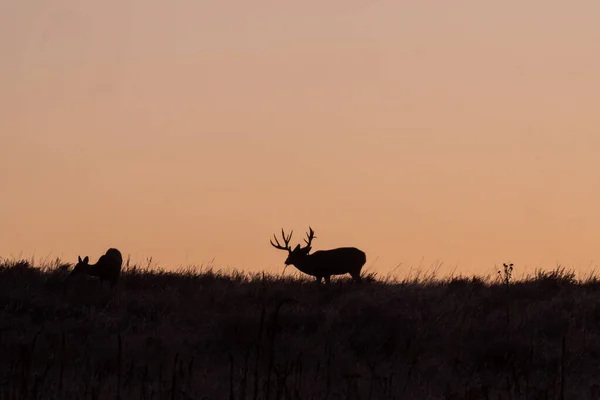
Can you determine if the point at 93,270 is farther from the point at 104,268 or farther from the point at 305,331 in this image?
the point at 305,331

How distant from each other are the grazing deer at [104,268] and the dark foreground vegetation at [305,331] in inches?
8.2

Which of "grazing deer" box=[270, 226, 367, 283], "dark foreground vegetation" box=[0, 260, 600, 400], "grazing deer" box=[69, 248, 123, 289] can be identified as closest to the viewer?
"dark foreground vegetation" box=[0, 260, 600, 400]

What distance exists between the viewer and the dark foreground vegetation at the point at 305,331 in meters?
9.30

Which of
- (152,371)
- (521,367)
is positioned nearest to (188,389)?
(152,371)

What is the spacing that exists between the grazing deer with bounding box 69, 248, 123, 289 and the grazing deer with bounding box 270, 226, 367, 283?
174 inches

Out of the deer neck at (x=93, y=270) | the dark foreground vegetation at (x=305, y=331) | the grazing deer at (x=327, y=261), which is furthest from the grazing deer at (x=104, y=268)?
the grazing deer at (x=327, y=261)

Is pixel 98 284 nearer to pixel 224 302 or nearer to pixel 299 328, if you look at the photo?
pixel 224 302

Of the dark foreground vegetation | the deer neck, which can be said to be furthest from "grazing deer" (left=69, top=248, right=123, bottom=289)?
the dark foreground vegetation

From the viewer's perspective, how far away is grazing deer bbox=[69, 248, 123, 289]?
1602 cm

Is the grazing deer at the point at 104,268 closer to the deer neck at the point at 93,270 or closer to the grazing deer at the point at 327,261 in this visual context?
the deer neck at the point at 93,270

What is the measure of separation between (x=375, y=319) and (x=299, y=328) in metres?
1.12

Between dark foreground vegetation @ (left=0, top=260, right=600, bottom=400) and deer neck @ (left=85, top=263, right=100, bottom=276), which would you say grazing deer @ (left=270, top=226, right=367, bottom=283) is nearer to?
dark foreground vegetation @ (left=0, top=260, right=600, bottom=400)

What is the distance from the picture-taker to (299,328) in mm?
12594

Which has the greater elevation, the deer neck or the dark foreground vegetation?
the deer neck
